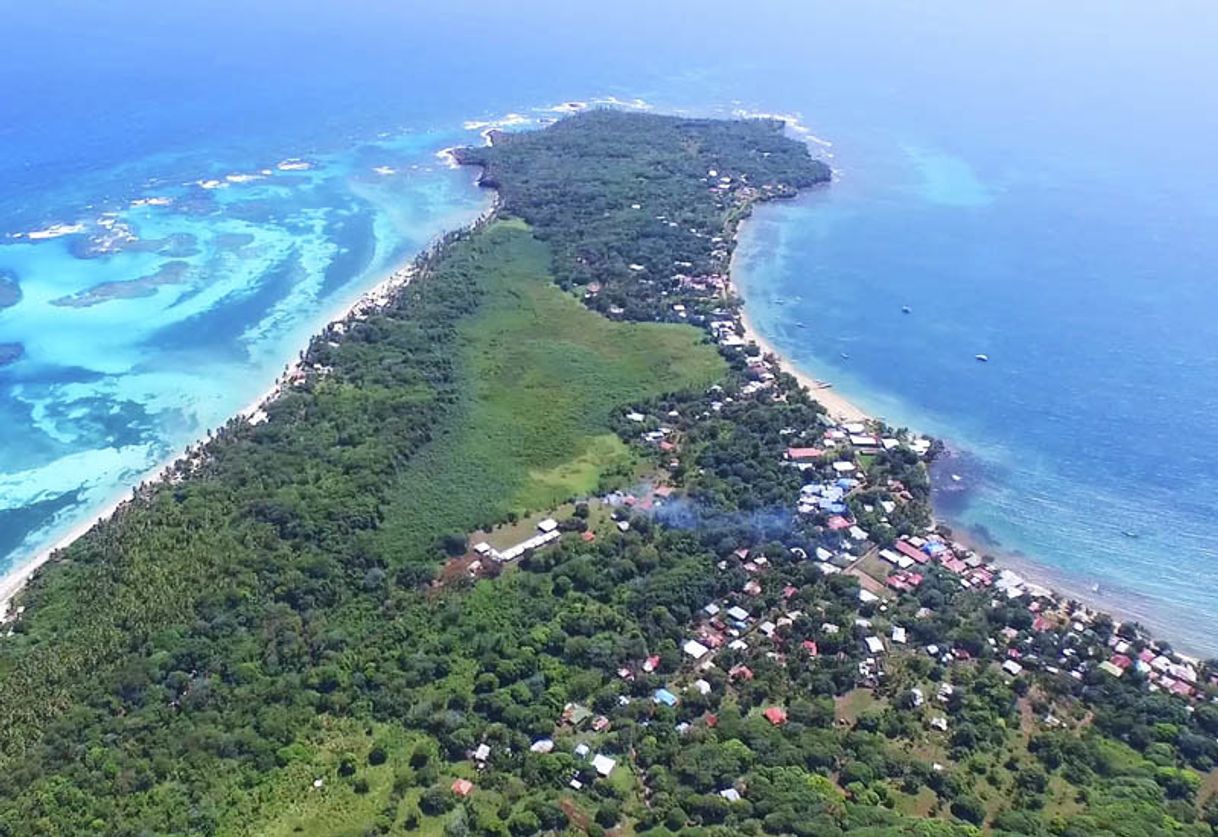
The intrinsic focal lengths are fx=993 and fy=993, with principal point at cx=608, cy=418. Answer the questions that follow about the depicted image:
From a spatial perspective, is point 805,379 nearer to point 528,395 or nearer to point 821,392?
point 821,392

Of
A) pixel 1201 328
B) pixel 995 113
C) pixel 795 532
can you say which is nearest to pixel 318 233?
pixel 795 532

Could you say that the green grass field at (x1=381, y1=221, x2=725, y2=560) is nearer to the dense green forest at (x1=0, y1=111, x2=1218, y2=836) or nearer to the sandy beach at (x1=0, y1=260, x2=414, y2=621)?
the dense green forest at (x1=0, y1=111, x2=1218, y2=836)

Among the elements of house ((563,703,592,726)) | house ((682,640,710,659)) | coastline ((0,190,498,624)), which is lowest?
house ((563,703,592,726))

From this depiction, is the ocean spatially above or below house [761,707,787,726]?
above

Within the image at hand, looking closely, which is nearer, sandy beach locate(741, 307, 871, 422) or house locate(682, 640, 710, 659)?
house locate(682, 640, 710, 659)

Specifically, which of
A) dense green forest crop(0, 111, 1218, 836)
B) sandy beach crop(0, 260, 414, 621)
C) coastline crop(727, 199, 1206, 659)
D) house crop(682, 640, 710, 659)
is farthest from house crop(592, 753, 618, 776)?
sandy beach crop(0, 260, 414, 621)

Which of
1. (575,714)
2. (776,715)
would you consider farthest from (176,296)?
(776,715)

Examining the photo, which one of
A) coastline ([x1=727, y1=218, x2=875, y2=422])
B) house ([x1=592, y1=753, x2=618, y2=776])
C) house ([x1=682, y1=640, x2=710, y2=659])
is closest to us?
house ([x1=592, y1=753, x2=618, y2=776])
